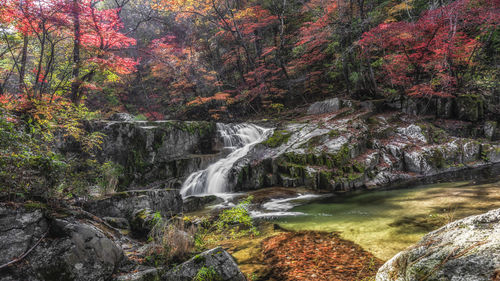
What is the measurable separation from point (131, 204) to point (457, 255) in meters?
6.94

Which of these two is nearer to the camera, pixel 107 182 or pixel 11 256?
pixel 11 256

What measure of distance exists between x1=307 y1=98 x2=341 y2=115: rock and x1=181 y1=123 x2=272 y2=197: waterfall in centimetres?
332

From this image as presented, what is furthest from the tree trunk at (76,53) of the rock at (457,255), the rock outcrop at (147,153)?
the rock at (457,255)

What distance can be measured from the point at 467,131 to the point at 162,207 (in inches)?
549

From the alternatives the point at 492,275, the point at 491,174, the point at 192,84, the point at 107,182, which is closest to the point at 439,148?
the point at 491,174

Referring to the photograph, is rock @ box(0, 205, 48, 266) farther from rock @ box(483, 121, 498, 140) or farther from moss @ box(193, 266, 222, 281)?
rock @ box(483, 121, 498, 140)

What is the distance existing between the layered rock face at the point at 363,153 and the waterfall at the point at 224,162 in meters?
0.73

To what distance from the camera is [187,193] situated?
33.9ft

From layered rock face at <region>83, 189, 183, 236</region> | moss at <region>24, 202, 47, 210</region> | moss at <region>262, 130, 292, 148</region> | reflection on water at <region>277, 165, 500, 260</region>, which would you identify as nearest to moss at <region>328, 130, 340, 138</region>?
moss at <region>262, 130, 292, 148</region>

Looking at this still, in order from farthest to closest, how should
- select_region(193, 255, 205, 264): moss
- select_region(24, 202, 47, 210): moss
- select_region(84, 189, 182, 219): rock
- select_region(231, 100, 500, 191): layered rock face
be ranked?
select_region(231, 100, 500, 191): layered rock face < select_region(84, 189, 182, 219): rock < select_region(193, 255, 205, 264): moss < select_region(24, 202, 47, 210): moss

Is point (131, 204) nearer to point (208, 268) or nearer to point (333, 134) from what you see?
point (208, 268)

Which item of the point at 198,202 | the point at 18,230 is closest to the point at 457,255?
the point at 18,230

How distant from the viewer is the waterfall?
10281 mm

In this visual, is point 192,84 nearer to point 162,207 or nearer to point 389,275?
point 162,207
